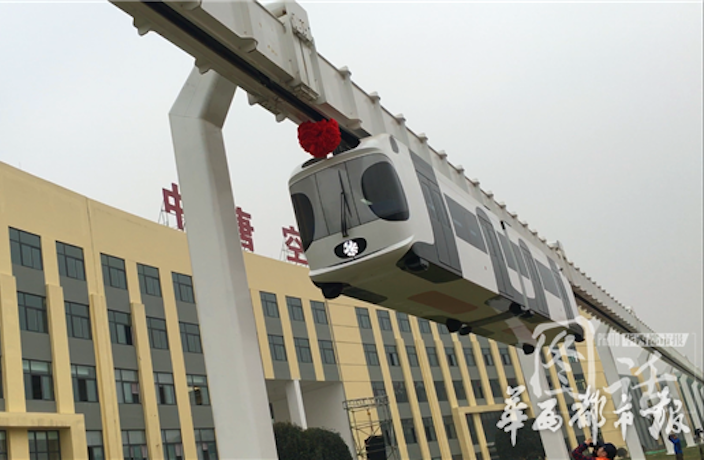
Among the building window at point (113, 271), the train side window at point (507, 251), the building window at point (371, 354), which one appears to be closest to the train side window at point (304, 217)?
the train side window at point (507, 251)

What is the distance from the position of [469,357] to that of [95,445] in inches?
1226

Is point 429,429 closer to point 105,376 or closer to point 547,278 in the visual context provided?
point 105,376

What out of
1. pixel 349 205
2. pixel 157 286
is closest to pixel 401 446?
pixel 157 286

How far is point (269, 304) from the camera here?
37625mm

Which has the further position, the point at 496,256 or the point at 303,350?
the point at 303,350

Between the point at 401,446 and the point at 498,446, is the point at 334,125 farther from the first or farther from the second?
the point at 498,446

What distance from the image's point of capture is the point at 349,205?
25.5 feet

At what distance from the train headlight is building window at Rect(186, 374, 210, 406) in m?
25.4

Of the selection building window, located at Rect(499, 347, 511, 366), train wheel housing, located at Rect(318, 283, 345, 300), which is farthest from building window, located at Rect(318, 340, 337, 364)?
train wheel housing, located at Rect(318, 283, 345, 300)

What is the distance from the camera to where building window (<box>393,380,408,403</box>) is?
4484 centimetres

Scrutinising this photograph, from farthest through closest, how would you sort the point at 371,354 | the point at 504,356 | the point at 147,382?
the point at 504,356 → the point at 371,354 → the point at 147,382

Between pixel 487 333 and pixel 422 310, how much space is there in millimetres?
2850

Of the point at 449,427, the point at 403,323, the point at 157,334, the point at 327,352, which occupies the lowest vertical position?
the point at 449,427

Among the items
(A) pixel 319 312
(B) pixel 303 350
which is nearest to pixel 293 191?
(B) pixel 303 350
